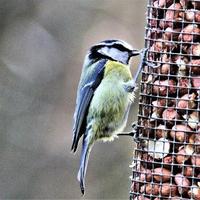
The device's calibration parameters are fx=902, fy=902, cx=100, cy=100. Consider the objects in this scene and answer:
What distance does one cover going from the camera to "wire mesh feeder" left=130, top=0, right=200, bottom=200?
5.08 meters

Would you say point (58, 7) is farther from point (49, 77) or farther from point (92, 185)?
point (92, 185)

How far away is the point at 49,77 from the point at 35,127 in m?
0.62

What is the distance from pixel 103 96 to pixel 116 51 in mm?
309

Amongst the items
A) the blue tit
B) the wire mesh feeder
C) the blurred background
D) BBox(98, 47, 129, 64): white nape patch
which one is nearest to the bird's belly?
the blue tit

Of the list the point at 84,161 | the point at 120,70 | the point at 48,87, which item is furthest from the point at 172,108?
the point at 48,87

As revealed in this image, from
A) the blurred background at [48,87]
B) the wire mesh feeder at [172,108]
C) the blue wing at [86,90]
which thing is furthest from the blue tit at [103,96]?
the blurred background at [48,87]

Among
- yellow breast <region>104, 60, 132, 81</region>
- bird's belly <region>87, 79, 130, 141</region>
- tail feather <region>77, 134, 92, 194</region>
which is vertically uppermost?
yellow breast <region>104, 60, 132, 81</region>

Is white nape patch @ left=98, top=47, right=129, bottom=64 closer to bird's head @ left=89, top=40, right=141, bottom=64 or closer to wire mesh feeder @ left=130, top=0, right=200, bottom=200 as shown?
bird's head @ left=89, top=40, right=141, bottom=64

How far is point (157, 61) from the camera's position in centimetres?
525

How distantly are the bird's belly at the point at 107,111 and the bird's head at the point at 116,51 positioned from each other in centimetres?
19

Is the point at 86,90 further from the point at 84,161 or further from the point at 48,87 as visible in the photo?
the point at 48,87

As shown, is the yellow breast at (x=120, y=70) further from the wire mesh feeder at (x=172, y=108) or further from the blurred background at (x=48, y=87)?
the blurred background at (x=48, y=87)

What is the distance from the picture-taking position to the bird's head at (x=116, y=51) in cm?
568

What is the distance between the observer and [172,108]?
514cm
